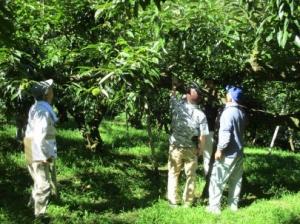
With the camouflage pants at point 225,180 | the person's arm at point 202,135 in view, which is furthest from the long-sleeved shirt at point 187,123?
the camouflage pants at point 225,180

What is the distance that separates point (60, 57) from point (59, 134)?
8697 mm

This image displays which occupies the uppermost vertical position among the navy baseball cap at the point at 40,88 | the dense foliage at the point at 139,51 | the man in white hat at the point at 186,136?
the dense foliage at the point at 139,51

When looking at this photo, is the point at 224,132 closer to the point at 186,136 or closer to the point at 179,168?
the point at 186,136

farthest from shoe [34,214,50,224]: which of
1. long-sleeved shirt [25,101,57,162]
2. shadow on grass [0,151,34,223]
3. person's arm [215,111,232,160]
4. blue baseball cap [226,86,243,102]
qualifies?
blue baseball cap [226,86,243,102]

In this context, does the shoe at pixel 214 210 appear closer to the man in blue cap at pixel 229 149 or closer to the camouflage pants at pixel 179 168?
the man in blue cap at pixel 229 149

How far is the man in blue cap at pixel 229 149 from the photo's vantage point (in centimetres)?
897

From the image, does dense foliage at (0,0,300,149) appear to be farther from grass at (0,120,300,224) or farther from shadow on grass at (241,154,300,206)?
grass at (0,120,300,224)

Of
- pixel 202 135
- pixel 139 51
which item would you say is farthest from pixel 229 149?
pixel 139 51

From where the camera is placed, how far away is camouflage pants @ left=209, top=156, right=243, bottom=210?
9.09 m

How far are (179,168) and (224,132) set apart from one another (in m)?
1.08

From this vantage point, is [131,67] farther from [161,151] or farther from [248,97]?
[161,151]

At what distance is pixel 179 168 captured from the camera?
30.9 ft

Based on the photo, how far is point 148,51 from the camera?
25.7 feet

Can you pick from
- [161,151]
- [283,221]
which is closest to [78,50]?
[283,221]
